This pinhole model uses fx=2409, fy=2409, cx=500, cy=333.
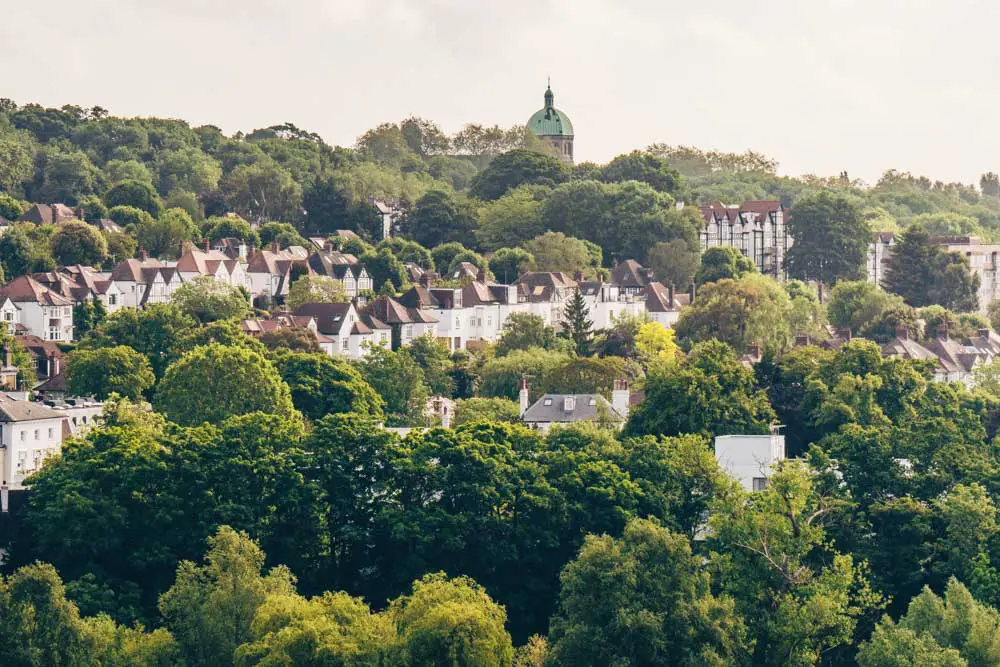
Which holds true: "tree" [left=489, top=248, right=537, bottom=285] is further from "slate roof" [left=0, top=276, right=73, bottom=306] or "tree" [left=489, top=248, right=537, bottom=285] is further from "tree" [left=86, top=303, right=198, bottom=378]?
"tree" [left=86, top=303, right=198, bottom=378]

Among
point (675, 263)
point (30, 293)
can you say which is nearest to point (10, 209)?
point (30, 293)

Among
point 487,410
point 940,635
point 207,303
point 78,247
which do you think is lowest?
point 940,635

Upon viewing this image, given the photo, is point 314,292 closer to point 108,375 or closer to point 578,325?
point 578,325

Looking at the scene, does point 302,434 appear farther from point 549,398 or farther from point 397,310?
point 397,310

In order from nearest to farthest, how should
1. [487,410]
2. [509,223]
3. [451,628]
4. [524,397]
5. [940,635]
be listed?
[451,628]
[940,635]
[524,397]
[487,410]
[509,223]

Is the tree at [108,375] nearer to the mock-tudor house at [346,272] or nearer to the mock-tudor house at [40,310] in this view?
the mock-tudor house at [40,310]
